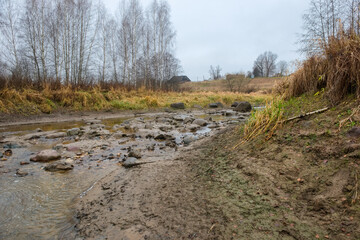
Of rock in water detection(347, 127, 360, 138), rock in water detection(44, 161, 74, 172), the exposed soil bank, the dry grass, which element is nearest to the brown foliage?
the exposed soil bank

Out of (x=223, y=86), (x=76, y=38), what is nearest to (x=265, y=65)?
(x=223, y=86)

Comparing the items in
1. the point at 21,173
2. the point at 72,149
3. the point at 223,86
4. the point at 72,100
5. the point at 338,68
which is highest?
the point at 223,86

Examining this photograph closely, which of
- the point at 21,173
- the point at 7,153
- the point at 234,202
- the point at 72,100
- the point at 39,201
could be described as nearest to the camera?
the point at 234,202

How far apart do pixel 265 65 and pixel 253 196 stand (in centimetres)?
6760

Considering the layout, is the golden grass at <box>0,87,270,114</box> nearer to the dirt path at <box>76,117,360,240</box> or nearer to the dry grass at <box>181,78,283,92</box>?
the dirt path at <box>76,117,360,240</box>

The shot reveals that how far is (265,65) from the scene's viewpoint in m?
60.9

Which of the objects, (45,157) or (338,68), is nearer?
(338,68)

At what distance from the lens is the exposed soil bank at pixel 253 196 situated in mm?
1241

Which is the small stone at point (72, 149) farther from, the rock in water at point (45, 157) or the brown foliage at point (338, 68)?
the brown foliage at point (338, 68)

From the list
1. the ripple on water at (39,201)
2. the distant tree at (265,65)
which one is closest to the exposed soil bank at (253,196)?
the ripple on water at (39,201)

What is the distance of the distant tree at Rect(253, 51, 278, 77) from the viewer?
5956 cm

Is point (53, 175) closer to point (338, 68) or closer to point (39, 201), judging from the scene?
point (39, 201)

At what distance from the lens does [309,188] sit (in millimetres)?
1468

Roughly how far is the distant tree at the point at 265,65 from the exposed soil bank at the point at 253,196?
208 feet
